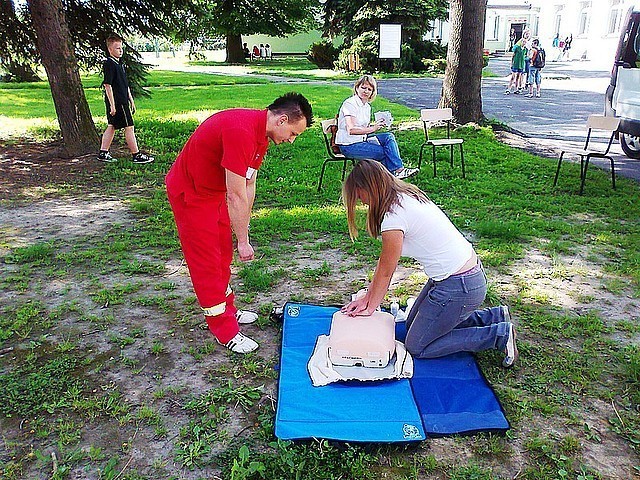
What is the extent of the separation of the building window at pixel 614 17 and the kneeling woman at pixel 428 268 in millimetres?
32456

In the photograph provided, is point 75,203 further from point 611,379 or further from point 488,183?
point 611,379

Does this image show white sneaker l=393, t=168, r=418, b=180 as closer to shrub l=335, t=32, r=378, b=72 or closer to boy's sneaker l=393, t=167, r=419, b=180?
boy's sneaker l=393, t=167, r=419, b=180

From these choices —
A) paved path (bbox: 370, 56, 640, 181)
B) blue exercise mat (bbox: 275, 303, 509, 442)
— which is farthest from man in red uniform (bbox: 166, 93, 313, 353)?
paved path (bbox: 370, 56, 640, 181)

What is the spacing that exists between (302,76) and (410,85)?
5496 mm

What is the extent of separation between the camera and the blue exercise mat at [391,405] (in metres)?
2.56

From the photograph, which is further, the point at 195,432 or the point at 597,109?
the point at 597,109

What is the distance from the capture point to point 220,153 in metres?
2.87

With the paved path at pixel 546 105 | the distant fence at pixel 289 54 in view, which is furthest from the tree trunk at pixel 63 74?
the distant fence at pixel 289 54

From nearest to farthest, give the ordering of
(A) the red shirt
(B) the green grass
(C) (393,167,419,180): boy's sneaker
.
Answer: (B) the green grass → (A) the red shirt → (C) (393,167,419,180): boy's sneaker

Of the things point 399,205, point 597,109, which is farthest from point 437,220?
point 597,109

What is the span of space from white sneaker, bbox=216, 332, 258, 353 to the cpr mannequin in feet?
1.74

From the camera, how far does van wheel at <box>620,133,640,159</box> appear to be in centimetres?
837

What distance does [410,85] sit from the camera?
18.0 meters

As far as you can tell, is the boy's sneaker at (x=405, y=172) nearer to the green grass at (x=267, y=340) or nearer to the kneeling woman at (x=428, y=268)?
the green grass at (x=267, y=340)
